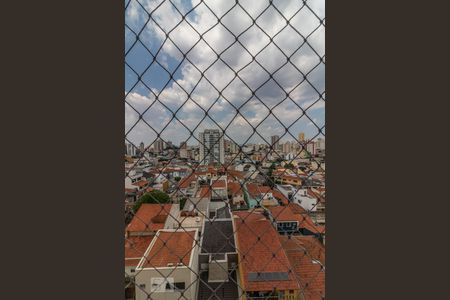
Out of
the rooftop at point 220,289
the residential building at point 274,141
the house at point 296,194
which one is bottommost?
the rooftop at point 220,289

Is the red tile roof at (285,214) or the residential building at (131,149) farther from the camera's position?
the red tile roof at (285,214)

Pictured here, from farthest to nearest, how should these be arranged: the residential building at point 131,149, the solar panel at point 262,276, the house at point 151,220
→ 1. the solar panel at point 262,276
2. the house at point 151,220
3. the residential building at point 131,149

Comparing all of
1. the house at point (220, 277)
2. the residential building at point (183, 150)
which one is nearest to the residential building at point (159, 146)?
the residential building at point (183, 150)

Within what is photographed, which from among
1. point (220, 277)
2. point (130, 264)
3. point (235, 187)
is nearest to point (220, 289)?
point (220, 277)

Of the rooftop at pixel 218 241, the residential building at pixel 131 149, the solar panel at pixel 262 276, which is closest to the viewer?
the residential building at pixel 131 149

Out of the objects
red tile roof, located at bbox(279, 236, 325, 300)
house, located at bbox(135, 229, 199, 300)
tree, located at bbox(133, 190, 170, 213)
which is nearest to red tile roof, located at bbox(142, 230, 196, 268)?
house, located at bbox(135, 229, 199, 300)

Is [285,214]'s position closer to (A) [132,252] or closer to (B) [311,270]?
(B) [311,270]

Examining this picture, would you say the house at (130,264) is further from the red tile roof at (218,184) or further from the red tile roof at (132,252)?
the red tile roof at (218,184)
